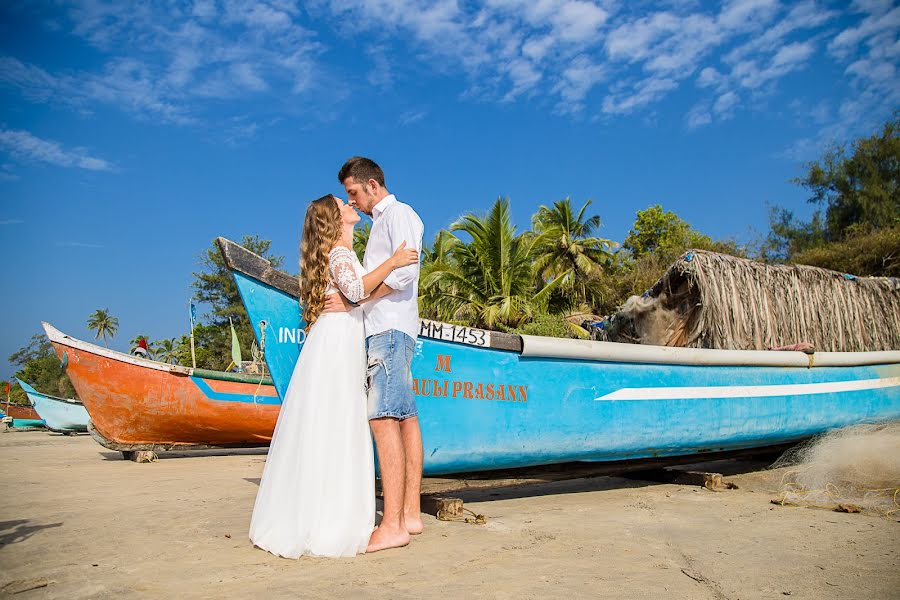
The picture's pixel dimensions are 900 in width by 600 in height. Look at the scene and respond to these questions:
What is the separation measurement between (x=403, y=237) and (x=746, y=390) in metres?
3.32

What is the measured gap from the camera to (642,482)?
16.2 ft

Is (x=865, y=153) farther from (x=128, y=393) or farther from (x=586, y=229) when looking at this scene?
(x=128, y=393)

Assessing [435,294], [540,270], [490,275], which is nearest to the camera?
[490,275]

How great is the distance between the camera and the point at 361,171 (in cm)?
316

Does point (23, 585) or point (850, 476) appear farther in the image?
point (850, 476)

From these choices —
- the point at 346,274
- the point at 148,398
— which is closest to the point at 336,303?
the point at 346,274

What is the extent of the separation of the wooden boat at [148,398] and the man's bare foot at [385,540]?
17.2 ft

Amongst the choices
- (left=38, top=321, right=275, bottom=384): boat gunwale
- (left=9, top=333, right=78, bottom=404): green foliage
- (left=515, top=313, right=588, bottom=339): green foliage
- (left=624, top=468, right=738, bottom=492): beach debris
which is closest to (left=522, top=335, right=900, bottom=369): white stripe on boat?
(left=624, top=468, right=738, bottom=492): beach debris

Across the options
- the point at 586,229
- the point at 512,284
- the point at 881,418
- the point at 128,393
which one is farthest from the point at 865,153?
the point at 128,393

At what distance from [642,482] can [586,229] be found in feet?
81.8

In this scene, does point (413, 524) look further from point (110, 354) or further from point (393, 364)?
point (110, 354)

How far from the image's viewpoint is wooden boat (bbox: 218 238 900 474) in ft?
11.1

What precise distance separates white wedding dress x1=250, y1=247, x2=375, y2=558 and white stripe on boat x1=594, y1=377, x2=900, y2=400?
1867 millimetres

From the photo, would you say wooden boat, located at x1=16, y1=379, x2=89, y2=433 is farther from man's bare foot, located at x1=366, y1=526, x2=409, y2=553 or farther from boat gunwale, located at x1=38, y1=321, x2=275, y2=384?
man's bare foot, located at x1=366, y1=526, x2=409, y2=553
